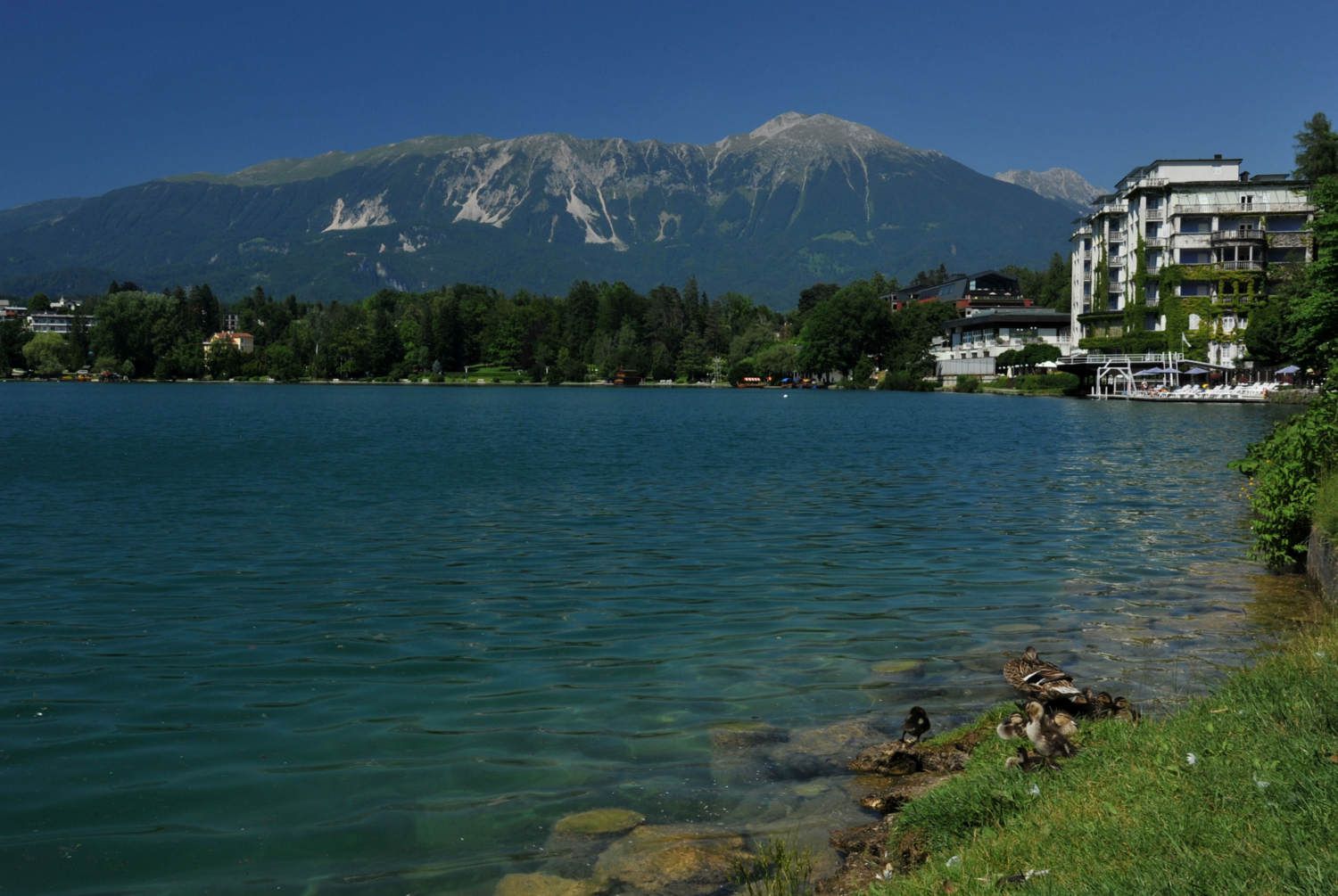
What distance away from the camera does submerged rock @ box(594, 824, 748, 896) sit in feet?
23.6

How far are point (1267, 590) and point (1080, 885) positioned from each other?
13.9 m

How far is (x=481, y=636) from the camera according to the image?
46.6ft

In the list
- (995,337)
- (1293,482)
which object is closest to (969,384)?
(995,337)

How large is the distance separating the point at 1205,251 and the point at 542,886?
125690mm

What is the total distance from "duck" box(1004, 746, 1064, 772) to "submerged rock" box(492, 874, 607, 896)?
335cm

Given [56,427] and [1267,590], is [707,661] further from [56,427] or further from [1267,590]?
[56,427]

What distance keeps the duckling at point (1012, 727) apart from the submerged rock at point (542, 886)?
12.3 feet

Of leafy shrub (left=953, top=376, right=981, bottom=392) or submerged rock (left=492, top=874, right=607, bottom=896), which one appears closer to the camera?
submerged rock (left=492, top=874, right=607, bottom=896)

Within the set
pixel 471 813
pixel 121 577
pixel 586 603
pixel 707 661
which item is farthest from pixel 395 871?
pixel 121 577

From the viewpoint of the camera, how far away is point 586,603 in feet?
53.3

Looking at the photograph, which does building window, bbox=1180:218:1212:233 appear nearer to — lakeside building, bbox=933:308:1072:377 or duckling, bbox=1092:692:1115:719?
lakeside building, bbox=933:308:1072:377

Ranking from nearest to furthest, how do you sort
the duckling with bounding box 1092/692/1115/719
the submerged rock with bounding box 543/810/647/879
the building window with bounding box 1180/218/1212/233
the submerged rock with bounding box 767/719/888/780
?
the submerged rock with bounding box 543/810/647/879 < the duckling with bounding box 1092/692/1115/719 < the submerged rock with bounding box 767/719/888/780 < the building window with bounding box 1180/218/1212/233

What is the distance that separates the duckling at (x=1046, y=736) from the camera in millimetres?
7891

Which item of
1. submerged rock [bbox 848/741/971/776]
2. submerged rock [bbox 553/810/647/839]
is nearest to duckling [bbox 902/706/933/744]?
submerged rock [bbox 848/741/971/776]
